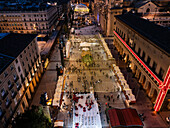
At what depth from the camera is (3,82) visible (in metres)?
22.6

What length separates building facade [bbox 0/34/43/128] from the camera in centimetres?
2301

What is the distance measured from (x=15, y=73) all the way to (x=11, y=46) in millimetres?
7104

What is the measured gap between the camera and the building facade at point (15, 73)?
23.0 meters

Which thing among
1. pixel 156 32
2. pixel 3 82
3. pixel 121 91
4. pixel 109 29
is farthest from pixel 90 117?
pixel 109 29

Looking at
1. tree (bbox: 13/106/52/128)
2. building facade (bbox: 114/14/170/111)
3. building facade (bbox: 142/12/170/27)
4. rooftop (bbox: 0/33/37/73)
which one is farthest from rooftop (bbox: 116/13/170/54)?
building facade (bbox: 142/12/170/27)

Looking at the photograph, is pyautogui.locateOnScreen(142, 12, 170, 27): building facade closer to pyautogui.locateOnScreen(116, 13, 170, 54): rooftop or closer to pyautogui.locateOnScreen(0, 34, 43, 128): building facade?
pyautogui.locateOnScreen(116, 13, 170, 54): rooftop

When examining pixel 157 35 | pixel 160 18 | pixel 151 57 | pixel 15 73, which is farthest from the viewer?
pixel 160 18

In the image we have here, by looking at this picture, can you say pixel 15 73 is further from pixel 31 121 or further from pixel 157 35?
pixel 157 35

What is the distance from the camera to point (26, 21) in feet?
257

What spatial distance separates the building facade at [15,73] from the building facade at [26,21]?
4547cm

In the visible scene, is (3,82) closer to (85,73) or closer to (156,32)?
(85,73)

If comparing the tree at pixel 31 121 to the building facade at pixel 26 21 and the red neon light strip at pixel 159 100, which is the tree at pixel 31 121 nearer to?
the red neon light strip at pixel 159 100

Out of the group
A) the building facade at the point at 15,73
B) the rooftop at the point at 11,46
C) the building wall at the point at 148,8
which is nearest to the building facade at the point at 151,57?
the building facade at the point at 15,73

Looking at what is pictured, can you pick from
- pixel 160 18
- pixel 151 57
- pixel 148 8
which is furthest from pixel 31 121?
pixel 148 8
